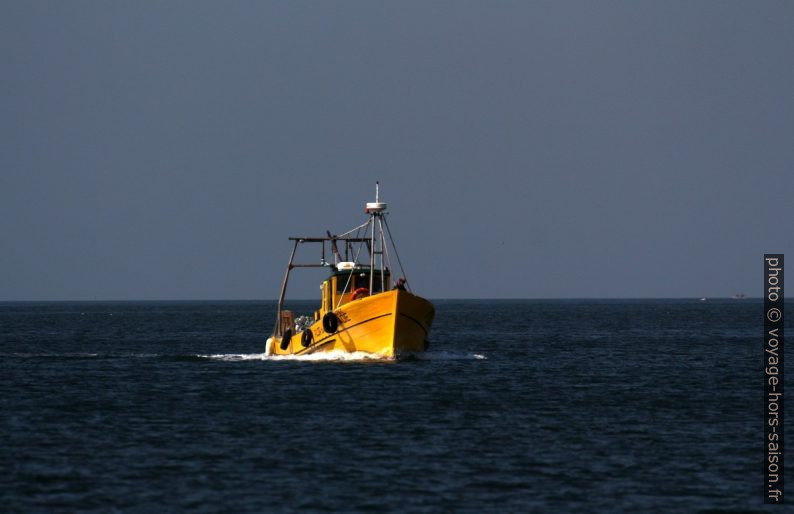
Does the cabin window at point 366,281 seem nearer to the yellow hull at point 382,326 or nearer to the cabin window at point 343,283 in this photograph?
the cabin window at point 343,283

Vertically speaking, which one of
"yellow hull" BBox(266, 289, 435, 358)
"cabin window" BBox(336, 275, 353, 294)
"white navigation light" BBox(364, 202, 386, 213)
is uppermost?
"white navigation light" BBox(364, 202, 386, 213)

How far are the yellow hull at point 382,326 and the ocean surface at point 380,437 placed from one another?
80cm

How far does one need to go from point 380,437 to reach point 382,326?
18.6 meters

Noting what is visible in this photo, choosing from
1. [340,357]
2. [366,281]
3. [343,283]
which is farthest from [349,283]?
[340,357]

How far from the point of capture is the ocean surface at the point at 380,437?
24.8 metres

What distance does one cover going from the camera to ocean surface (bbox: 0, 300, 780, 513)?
2481cm

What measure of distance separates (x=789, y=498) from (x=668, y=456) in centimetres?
491

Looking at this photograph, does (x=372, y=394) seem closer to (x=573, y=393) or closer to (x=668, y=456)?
(x=573, y=393)

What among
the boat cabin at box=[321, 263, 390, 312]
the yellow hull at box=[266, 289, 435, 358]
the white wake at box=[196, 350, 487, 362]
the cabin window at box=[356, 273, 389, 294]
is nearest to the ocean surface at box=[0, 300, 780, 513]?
the white wake at box=[196, 350, 487, 362]

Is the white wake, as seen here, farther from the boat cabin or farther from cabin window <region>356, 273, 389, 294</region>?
cabin window <region>356, 273, 389, 294</region>

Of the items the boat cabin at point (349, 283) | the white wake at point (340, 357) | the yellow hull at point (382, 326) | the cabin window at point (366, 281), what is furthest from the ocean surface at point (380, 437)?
the cabin window at point (366, 281)

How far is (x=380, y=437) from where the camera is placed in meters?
32.5

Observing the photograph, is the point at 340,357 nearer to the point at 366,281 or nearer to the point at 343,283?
the point at 343,283

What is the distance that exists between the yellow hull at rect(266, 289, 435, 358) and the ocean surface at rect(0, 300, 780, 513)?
0.80 meters
